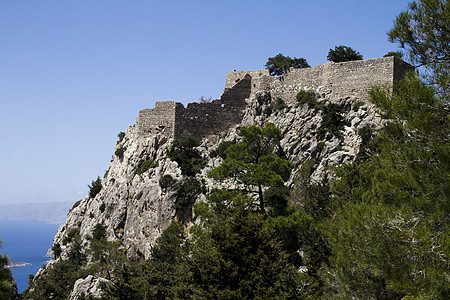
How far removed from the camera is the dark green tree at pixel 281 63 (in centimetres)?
4656

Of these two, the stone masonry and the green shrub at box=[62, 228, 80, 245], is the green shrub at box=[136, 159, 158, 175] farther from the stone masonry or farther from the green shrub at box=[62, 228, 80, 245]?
the green shrub at box=[62, 228, 80, 245]

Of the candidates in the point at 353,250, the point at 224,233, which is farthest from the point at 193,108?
the point at 353,250

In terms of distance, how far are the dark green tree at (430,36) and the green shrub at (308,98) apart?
23653 millimetres

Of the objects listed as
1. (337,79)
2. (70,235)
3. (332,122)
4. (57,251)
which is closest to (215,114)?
(337,79)

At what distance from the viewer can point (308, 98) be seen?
36.4m

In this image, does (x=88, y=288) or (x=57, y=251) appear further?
(x=57, y=251)

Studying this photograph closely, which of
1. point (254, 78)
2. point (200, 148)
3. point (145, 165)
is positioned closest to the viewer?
point (200, 148)

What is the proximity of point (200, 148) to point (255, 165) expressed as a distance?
703 inches

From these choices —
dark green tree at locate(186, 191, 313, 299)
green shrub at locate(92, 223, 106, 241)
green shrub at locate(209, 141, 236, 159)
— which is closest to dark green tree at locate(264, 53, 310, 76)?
green shrub at locate(209, 141, 236, 159)

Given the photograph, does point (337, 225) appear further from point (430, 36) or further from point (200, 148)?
point (200, 148)

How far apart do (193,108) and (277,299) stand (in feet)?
86.1

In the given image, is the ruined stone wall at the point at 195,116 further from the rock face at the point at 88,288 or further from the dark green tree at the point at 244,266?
the dark green tree at the point at 244,266

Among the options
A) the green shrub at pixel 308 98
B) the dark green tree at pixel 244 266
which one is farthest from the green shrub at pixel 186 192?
the dark green tree at pixel 244 266

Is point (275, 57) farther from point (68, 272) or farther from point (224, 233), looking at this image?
point (224, 233)
